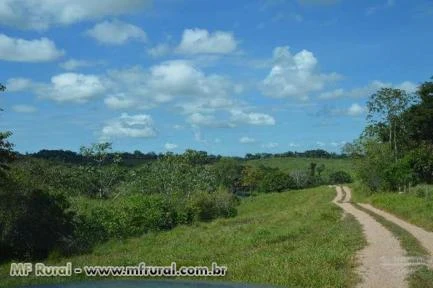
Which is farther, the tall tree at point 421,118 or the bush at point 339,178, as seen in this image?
the bush at point 339,178

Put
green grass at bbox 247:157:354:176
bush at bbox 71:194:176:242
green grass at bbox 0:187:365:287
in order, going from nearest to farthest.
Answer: green grass at bbox 0:187:365:287, bush at bbox 71:194:176:242, green grass at bbox 247:157:354:176

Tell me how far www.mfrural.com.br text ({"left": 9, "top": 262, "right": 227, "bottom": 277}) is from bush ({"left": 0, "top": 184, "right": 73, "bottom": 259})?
7505mm

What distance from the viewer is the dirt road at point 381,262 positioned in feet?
55.4

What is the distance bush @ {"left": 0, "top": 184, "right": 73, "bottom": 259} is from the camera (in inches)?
1172

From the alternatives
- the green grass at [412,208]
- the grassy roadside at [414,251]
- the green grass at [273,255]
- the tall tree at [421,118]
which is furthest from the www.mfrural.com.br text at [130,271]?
the tall tree at [421,118]

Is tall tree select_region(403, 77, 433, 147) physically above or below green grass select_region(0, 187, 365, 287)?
above

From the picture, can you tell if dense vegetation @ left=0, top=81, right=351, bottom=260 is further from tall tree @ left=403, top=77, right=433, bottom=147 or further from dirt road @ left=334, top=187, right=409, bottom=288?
tall tree @ left=403, top=77, right=433, bottom=147

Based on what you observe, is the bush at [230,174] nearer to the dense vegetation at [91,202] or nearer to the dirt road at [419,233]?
the dense vegetation at [91,202]

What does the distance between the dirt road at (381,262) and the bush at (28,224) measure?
1687cm

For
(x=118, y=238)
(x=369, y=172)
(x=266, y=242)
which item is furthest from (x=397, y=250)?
(x=369, y=172)

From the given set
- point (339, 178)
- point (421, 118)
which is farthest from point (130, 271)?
point (339, 178)

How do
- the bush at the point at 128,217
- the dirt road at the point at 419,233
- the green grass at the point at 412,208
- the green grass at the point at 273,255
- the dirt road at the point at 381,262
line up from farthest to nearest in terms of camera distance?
the bush at the point at 128,217
the green grass at the point at 412,208
the dirt road at the point at 419,233
the green grass at the point at 273,255
the dirt road at the point at 381,262

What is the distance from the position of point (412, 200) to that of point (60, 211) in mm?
24563

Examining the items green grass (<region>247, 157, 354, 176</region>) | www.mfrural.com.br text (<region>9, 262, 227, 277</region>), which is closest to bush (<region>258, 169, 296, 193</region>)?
green grass (<region>247, 157, 354, 176</region>)
